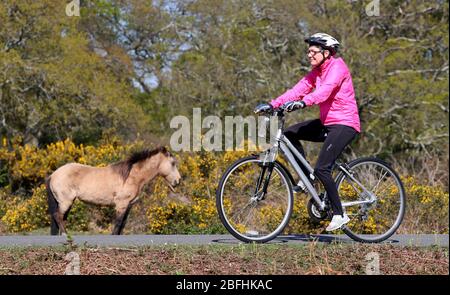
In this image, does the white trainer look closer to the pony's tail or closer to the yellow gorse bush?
the yellow gorse bush

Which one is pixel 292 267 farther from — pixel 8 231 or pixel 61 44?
pixel 61 44

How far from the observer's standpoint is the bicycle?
8.84 meters

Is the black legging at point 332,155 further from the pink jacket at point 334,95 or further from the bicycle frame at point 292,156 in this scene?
the bicycle frame at point 292,156

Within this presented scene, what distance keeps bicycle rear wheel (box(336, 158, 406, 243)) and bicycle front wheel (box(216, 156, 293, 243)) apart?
679 mm

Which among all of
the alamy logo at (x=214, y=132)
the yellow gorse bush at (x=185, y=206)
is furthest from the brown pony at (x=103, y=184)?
the alamy logo at (x=214, y=132)

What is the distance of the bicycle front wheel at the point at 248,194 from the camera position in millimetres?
8750

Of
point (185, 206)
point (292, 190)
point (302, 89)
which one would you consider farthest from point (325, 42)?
point (185, 206)

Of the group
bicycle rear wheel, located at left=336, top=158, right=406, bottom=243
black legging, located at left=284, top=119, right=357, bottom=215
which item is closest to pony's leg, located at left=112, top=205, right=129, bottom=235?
bicycle rear wheel, located at left=336, top=158, right=406, bottom=243

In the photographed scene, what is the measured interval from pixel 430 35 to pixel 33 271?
78.1ft

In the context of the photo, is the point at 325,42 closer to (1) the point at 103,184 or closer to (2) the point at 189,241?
(2) the point at 189,241

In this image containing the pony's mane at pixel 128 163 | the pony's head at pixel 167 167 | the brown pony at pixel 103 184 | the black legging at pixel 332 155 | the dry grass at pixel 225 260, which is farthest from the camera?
the pony's head at pixel 167 167

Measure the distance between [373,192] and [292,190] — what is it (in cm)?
112

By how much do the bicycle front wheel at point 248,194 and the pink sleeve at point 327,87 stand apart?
868mm
